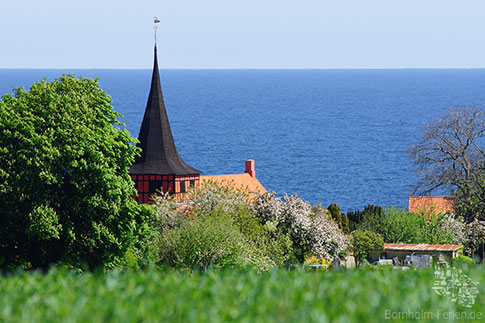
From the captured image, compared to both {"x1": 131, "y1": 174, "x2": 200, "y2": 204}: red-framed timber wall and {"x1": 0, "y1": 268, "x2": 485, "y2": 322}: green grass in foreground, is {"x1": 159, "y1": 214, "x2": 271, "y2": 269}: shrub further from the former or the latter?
{"x1": 0, "y1": 268, "x2": 485, "y2": 322}: green grass in foreground

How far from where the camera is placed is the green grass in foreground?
34.1 feet

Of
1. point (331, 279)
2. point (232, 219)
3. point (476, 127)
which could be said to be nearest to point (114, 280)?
point (331, 279)

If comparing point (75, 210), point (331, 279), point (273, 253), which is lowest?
point (273, 253)

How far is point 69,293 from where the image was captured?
1167 cm

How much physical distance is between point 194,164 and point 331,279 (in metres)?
123

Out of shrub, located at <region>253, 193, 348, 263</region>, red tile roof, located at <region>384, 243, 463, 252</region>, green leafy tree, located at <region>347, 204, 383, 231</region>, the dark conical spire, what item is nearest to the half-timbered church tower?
the dark conical spire

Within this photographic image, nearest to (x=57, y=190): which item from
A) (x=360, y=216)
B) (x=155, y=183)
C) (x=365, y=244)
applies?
(x=155, y=183)

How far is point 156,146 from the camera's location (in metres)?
55.8

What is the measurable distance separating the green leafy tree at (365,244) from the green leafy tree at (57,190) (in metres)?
22.8

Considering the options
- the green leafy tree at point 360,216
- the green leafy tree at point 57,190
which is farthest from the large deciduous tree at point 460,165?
the green leafy tree at point 57,190

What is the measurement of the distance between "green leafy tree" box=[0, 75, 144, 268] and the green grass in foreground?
18343 millimetres

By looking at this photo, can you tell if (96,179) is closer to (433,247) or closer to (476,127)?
(433,247)

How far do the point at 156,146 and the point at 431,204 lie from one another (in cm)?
2436

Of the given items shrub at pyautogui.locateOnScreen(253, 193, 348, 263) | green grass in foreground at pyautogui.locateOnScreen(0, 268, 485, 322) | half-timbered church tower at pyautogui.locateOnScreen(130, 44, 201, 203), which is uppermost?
green grass in foreground at pyautogui.locateOnScreen(0, 268, 485, 322)
